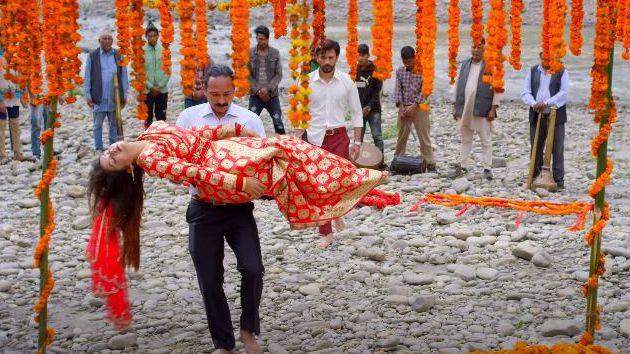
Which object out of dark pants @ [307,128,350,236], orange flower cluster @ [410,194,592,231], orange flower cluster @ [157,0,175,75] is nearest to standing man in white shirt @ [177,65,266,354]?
orange flower cluster @ [157,0,175,75]

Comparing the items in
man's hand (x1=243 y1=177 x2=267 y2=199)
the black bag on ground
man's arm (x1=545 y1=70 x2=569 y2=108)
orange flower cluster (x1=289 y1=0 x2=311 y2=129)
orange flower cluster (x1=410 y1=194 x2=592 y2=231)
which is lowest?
orange flower cluster (x1=410 y1=194 x2=592 y2=231)

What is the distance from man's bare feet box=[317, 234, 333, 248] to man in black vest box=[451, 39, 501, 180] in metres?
3.44

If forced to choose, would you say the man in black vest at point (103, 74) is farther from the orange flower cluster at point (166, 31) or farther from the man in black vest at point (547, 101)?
the orange flower cluster at point (166, 31)

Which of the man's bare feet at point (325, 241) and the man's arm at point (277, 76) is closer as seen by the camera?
the man's bare feet at point (325, 241)

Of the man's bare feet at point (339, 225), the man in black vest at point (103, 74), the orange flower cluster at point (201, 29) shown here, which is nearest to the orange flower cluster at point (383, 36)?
the orange flower cluster at point (201, 29)

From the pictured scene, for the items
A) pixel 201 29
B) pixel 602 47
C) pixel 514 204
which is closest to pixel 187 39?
pixel 201 29

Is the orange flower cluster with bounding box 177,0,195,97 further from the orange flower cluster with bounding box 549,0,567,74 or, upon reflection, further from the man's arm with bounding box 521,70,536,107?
the man's arm with bounding box 521,70,536,107

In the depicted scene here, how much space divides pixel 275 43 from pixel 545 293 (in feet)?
73.4

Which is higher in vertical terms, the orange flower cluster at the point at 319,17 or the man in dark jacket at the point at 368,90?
the orange flower cluster at the point at 319,17

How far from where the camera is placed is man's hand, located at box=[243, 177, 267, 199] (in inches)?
184

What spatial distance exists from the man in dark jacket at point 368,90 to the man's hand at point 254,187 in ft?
21.6

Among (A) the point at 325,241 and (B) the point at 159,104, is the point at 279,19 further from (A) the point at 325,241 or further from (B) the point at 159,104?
(B) the point at 159,104

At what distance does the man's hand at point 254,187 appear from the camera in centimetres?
467

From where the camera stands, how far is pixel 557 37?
4602mm
